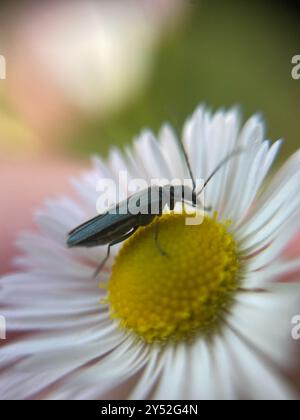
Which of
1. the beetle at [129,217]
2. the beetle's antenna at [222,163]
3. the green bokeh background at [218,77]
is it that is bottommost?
the beetle at [129,217]

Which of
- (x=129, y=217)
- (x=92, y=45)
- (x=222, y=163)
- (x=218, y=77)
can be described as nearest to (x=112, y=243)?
(x=129, y=217)

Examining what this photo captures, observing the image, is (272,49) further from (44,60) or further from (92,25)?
(44,60)

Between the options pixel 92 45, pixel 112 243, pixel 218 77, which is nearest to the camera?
pixel 112 243

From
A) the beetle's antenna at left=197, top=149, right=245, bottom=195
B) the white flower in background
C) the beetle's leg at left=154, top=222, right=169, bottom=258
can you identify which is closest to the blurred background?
the white flower in background

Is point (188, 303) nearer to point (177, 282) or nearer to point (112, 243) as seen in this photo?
point (177, 282)

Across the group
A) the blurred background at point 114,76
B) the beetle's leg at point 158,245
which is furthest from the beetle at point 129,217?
the blurred background at point 114,76

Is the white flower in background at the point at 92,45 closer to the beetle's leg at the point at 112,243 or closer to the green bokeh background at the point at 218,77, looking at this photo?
the green bokeh background at the point at 218,77
